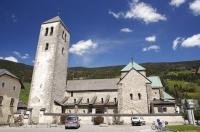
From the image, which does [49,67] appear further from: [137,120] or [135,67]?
[137,120]

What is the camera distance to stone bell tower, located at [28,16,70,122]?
44.2 m

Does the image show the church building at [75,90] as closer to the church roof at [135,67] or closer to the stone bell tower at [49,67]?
the stone bell tower at [49,67]

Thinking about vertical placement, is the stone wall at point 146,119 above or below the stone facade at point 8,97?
below

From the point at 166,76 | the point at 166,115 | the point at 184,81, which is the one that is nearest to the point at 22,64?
the point at 166,76

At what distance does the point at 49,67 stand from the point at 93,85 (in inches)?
474

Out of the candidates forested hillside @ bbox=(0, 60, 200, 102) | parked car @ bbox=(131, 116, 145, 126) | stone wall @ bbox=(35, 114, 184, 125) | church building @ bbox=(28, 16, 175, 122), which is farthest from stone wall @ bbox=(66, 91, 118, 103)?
forested hillside @ bbox=(0, 60, 200, 102)

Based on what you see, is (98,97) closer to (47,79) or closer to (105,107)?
(105,107)

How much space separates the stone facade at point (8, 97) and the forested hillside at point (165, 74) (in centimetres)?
4115

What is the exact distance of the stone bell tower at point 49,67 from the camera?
44203mm

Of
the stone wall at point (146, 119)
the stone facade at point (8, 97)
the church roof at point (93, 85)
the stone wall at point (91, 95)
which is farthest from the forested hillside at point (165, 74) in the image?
the stone wall at point (146, 119)

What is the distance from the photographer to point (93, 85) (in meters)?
53.2

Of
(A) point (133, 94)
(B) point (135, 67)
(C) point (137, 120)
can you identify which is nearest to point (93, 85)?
(B) point (135, 67)

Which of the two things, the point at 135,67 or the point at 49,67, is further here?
the point at 135,67

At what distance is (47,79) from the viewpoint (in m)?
46.0
